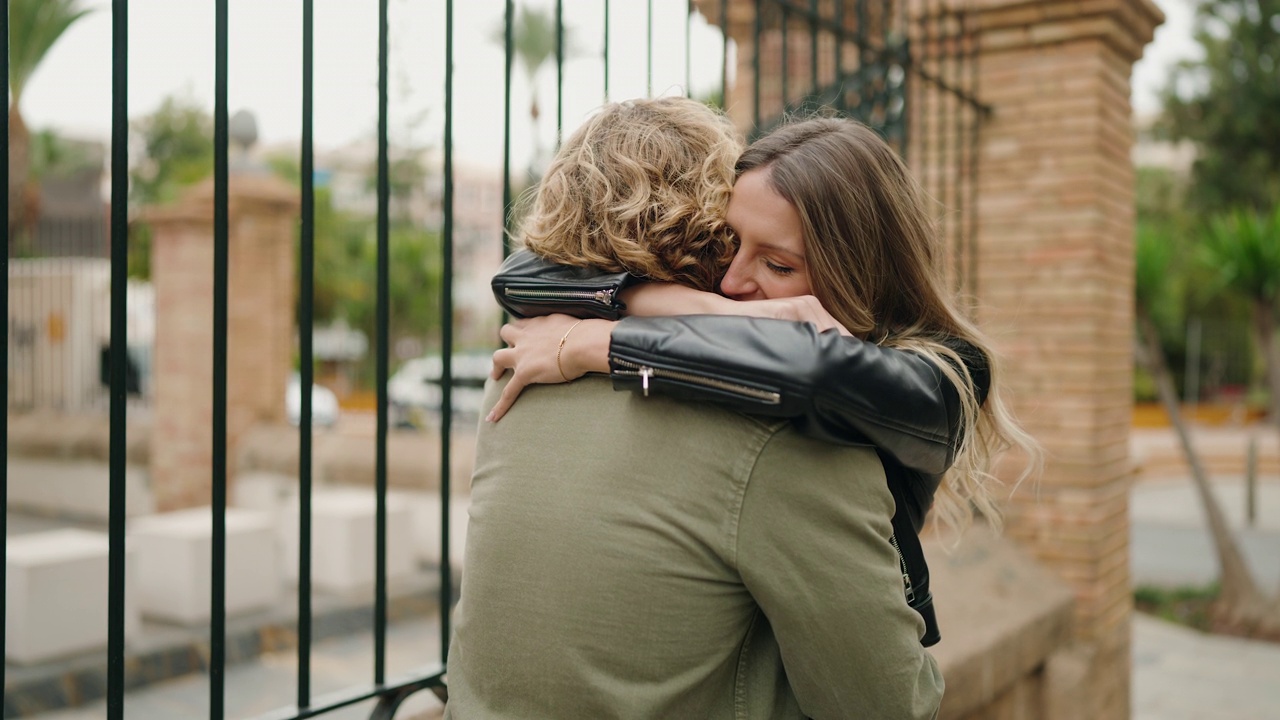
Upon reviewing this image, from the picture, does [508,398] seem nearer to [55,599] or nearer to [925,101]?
[925,101]

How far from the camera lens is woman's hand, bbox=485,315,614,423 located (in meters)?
1.44

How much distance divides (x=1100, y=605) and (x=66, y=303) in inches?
520

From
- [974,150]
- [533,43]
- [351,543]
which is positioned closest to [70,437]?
[351,543]

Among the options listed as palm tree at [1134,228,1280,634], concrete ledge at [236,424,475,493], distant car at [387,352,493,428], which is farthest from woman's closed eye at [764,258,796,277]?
distant car at [387,352,493,428]

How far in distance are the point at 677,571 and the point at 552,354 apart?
1.24 feet

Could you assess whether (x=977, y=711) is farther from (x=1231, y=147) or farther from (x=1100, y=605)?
(x=1231, y=147)

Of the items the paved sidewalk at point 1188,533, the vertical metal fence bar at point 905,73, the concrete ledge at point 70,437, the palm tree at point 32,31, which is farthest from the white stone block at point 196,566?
the palm tree at point 32,31

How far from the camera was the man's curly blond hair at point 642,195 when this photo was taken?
1.50 metres

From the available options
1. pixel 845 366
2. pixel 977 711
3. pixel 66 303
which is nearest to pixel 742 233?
pixel 845 366

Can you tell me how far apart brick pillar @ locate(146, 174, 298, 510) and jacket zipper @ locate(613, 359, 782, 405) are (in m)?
9.84

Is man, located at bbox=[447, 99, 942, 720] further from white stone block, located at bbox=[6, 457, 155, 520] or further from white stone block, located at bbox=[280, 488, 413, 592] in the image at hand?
white stone block, located at bbox=[6, 457, 155, 520]

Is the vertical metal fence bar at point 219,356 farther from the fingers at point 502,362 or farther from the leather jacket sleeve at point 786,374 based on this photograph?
the leather jacket sleeve at point 786,374

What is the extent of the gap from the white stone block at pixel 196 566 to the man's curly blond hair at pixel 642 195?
247 inches

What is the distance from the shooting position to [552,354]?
1.49 m
